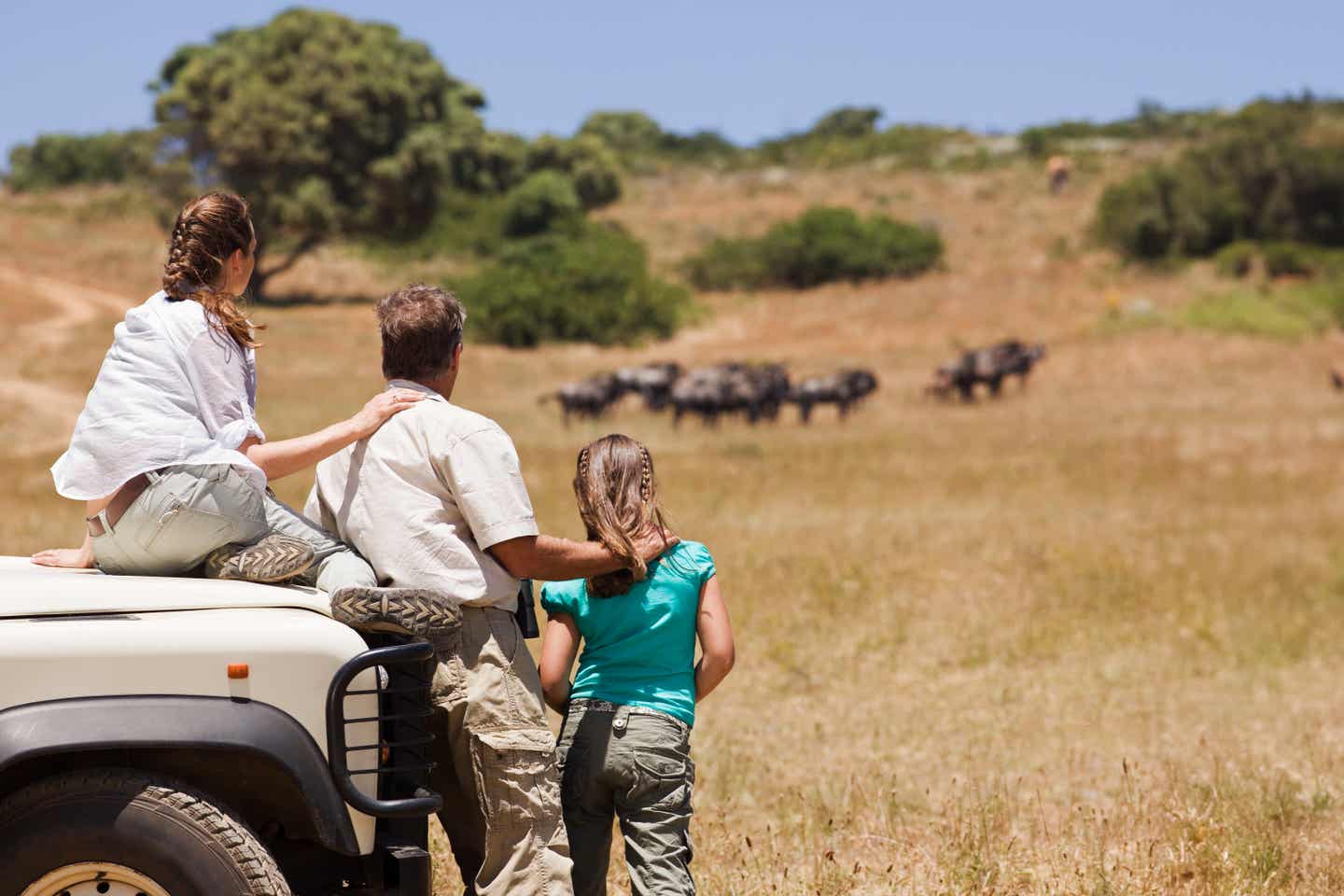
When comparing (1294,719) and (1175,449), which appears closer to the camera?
(1294,719)

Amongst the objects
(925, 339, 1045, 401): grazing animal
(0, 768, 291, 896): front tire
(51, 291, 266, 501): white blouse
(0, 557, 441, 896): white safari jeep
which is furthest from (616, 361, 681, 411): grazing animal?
(0, 768, 291, 896): front tire

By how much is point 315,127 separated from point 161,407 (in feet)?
179

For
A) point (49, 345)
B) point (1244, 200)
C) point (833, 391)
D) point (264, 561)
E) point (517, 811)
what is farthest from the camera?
point (1244, 200)

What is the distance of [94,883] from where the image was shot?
3537 mm

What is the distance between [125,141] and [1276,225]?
243 feet

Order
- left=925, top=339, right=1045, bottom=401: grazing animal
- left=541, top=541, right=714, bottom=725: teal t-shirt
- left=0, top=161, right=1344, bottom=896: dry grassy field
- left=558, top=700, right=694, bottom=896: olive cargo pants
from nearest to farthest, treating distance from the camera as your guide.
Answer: left=558, top=700, right=694, bottom=896: olive cargo pants → left=541, top=541, right=714, bottom=725: teal t-shirt → left=0, top=161, right=1344, bottom=896: dry grassy field → left=925, top=339, right=1045, bottom=401: grazing animal

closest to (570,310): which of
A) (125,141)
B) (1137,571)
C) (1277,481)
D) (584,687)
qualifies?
(1277,481)

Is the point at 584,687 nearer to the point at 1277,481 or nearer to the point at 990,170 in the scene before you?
the point at 1277,481

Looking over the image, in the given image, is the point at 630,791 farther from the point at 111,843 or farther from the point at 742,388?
the point at 742,388

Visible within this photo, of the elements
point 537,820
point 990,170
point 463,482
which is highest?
point 990,170

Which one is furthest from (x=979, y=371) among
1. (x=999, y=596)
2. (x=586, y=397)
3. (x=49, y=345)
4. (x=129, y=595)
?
(x=129, y=595)

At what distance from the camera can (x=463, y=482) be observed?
13.2 ft

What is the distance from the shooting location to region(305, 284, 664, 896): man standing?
3.97 metres

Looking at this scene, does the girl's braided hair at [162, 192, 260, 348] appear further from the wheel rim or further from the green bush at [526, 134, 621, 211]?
the green bush at [526, 134, 621, 211]
